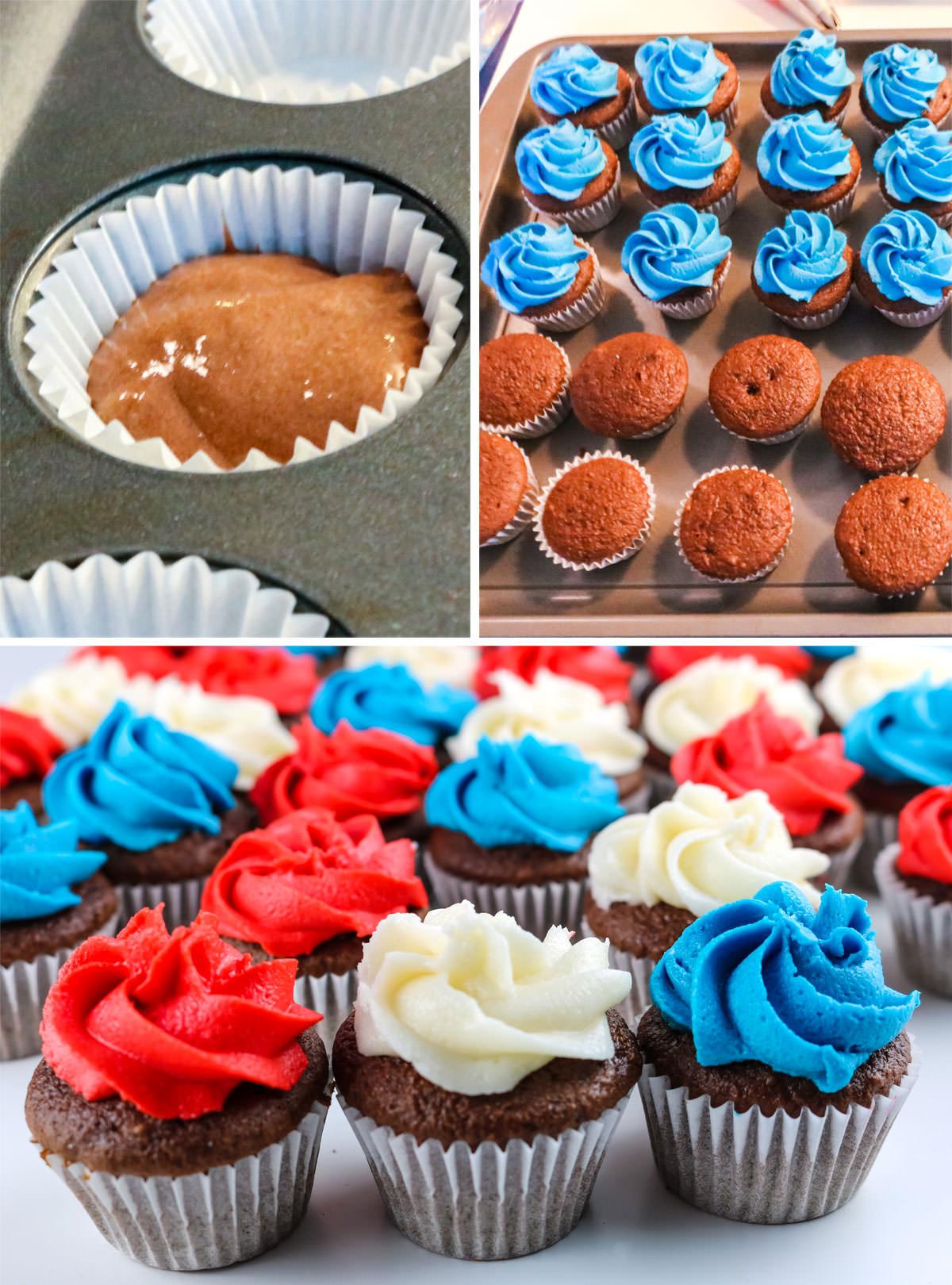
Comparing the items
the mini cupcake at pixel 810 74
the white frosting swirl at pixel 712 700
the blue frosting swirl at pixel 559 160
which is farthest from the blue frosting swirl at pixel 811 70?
the white frosting swirl at pixel 712 700

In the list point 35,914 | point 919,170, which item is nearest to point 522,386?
point 919,170

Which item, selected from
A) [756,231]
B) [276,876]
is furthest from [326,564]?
[756,231]

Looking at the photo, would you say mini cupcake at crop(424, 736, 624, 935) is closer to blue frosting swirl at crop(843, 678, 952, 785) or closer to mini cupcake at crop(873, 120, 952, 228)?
blue frosting swirl at crop(843, 678, 952, 785)

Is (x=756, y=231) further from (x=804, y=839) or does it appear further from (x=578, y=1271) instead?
(x=578, y=1271)

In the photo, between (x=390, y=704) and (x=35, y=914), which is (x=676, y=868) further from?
(x=35, y=914)

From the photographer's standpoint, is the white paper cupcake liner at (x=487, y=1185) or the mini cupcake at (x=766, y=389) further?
the mini cupcake at (x=766, y=389)

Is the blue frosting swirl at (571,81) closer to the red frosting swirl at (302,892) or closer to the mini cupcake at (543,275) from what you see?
the mini cupcake at (543,275)
